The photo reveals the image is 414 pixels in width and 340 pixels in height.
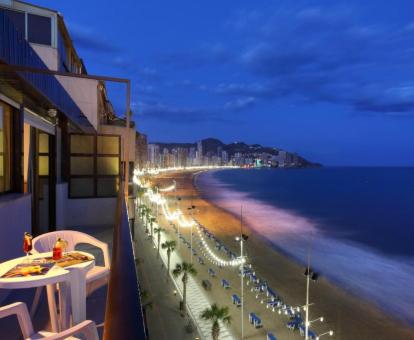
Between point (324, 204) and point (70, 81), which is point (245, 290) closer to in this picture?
point (70, 81)

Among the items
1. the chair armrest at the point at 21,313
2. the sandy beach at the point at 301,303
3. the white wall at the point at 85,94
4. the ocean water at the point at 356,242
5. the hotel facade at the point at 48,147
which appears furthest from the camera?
the ocean water at the point at 356,242

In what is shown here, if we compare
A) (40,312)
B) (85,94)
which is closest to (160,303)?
(85,94)

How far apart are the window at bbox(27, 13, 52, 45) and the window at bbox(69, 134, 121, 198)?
3440mm

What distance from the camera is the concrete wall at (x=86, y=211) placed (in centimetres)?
830

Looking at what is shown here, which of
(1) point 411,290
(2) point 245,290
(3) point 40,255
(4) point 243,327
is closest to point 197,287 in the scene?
(2) point 245,290

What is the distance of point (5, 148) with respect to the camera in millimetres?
4754

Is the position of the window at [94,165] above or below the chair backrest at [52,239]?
above

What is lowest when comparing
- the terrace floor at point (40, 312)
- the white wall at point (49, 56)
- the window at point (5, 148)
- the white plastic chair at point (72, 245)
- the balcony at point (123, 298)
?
the terrace floor at point (40, 312)

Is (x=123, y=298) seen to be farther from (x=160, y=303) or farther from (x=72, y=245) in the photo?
(x=160, y=303)

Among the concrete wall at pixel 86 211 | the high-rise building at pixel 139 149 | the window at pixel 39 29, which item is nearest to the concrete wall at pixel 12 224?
the concrete wall at pixel 86 211

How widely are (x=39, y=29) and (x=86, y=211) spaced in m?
5.93

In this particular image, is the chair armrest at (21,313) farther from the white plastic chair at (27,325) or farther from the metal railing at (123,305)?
the metal railing at (123,305)

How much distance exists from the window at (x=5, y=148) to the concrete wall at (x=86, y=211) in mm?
3162

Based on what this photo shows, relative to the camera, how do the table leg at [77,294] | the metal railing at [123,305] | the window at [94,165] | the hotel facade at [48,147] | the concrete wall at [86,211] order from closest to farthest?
the metal railing at [123,305]
the table leg at [77,294]
the hotel facade at [48,147]
the concrete wall at [86,211]
the window at [94,165]
